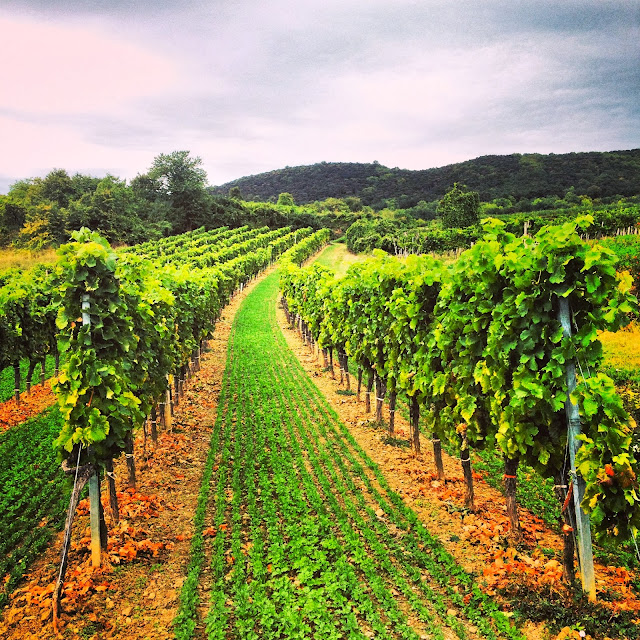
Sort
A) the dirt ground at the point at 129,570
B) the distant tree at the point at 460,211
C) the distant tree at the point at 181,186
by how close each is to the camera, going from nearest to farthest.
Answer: the dirt ground at the point at 129,570, the distant tree at the point at 460,211, the distant tree at the point at 181,186

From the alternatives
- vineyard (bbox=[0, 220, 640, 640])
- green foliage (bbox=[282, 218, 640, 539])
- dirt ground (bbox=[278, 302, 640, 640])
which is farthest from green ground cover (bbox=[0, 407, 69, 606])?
green foliage (bbox=[282, 218, 640, 539])

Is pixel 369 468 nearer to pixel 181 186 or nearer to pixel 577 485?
pixel 577 485

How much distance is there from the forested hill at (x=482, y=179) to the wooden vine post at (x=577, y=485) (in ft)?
303

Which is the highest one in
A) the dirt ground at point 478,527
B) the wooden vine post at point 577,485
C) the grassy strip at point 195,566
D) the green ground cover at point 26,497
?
the wooden vine post at point 577,485

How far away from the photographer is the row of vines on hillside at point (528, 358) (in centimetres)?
565

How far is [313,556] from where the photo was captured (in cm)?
743

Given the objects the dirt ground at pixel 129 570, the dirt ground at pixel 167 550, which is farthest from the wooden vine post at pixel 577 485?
the dirt ground at pixel 129 570

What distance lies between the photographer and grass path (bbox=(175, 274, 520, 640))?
610 cm

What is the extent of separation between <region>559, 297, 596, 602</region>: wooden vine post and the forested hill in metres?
92.4

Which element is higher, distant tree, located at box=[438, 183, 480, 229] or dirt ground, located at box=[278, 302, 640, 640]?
distant tree, located at box=[438, 183, 480, 229]

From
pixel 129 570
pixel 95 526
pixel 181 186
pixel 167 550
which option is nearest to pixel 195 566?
pixel 167 550

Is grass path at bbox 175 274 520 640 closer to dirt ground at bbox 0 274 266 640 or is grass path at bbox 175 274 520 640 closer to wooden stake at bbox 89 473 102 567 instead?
dirt ground at bbox 0 274 266 640

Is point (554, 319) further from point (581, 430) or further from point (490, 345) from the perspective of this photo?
point (581, 430)

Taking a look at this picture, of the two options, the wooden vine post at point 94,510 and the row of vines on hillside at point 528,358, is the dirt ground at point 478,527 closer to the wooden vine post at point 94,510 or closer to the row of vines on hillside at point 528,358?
the row of vines on hillside at point 528,358
